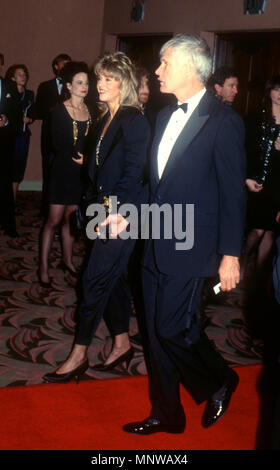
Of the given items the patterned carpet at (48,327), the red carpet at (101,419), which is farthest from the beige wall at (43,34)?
the red carpet at (101,419)

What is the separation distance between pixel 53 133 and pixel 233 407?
2.52m

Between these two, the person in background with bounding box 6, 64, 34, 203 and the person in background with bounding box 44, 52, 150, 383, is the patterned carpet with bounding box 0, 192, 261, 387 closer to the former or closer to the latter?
the person in background with bounding box 44, 52, 150, 383

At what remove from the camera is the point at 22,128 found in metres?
7.40

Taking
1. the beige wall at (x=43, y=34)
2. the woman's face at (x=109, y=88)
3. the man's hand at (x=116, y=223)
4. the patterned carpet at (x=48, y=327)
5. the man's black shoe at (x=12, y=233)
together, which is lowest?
the patterned carpet at (x=48, y=327)

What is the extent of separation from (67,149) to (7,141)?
71.5 inches

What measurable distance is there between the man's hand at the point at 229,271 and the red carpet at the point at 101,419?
2.29 ft

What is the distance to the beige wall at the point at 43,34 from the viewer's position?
9039 mm

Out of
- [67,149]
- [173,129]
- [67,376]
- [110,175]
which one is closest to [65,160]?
[67,149]

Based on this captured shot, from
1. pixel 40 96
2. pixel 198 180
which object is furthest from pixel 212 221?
pixel 40 96

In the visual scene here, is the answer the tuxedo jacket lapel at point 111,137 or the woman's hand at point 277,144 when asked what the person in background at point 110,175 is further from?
the woman's hand at point 277,144

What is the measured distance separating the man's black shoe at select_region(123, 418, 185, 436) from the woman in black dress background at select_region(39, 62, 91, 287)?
7.46 ft

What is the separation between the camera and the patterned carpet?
10.5ft

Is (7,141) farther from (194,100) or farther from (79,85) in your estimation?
(194,100)

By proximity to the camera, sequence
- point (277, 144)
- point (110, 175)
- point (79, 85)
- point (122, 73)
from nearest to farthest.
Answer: point (110, 175) < point (122, 73) < point (277, 144) < point (79, 85)
